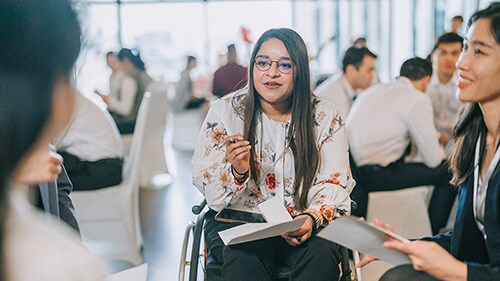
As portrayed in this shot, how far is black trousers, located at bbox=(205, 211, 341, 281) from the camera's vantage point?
2.40 metres

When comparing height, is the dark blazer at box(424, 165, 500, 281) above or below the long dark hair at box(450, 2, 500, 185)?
below

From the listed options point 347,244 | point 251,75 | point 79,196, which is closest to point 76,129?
point 79,196

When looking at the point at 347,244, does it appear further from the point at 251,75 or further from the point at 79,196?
the point at 79,196

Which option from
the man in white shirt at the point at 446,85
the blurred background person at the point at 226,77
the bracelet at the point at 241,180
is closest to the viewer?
the bracelet at the point at 241,180

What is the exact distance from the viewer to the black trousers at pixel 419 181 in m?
4.13

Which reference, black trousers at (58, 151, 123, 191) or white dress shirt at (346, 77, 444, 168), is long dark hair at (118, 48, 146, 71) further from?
white dress shirt at (346, 77, 444, 168)

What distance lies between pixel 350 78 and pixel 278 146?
2.51 metres

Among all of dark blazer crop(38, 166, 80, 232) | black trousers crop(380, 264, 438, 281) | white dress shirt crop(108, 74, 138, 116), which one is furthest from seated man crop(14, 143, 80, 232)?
white dress shirt crop(108, 74, 138, 116)

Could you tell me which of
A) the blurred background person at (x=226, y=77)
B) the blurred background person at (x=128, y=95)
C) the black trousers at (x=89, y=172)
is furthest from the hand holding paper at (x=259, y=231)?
the blurred background person at (x=226, y=77)

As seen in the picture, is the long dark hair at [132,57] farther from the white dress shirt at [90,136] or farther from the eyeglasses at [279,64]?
the eyeglasses at [279,64]

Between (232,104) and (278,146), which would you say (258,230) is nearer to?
(278,146)

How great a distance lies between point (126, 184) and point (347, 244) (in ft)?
8.49

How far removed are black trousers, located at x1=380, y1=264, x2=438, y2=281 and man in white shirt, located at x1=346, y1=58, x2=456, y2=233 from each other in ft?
6.73

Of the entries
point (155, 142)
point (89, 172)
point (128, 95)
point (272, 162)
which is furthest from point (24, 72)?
point (128, 95)
